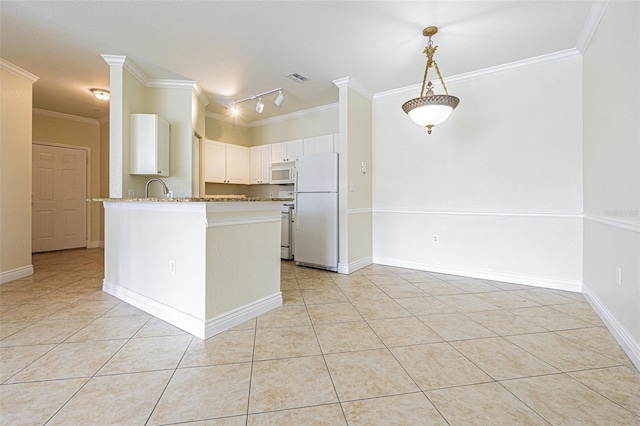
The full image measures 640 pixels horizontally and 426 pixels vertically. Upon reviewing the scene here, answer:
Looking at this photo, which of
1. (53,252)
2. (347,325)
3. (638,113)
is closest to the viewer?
(638,113)

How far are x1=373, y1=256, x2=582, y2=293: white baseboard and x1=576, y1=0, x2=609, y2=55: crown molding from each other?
2374 millimetres

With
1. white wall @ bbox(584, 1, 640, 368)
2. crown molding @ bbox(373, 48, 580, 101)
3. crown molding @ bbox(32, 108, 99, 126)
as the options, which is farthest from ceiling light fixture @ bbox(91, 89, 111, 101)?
white wall @ bbox(584, 1, 640, 368)

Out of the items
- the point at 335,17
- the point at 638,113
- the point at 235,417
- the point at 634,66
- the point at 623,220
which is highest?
the point at 335,17

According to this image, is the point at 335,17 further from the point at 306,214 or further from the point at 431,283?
the point at 431,283

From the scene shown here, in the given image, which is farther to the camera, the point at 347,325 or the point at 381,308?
the point at 381,308

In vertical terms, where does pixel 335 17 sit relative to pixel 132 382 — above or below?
above

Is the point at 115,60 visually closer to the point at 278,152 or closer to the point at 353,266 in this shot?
the point at 278,152

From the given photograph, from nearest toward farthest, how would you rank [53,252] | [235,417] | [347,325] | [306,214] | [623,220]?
[235,417]
[623,220]
[347,325]
[306,214]
[53,252]

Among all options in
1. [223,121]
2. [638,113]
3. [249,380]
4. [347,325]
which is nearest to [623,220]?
[638,113]

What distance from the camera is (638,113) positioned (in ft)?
5.58

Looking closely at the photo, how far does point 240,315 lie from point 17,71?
4063 mm

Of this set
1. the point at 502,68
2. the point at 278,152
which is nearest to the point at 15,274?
the point at 278,152

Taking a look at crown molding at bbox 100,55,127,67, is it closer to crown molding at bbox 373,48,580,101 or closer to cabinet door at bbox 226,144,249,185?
cabinet door at bbox 226,144,249,185

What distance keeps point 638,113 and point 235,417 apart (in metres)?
2.77
